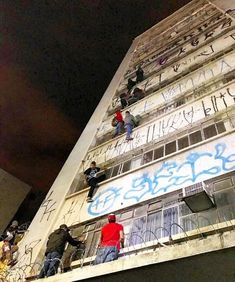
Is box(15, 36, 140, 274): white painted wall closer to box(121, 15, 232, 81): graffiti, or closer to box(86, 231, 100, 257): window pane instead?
box(86, 231, 100, 257): window pane

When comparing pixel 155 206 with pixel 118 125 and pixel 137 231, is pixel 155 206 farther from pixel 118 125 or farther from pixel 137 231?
pixel 118 125

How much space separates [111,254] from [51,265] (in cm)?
190

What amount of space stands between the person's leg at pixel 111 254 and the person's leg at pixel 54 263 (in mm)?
1689

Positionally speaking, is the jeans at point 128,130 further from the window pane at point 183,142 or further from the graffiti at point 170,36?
the graffiti at point 170,36

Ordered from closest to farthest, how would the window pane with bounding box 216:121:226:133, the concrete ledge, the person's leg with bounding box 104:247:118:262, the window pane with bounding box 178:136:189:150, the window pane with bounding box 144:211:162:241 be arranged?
1. the concrete ledge
2. the person's leg with bounding box 104:247:118:262
3. the window pane with bounding box 144:211:162:241
4. the window pane with bounding box 216:121:226:133
5. the window pane with bounding box 178:136:189:150

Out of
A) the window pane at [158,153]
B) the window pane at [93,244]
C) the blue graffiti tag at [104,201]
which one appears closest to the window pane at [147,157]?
the window pane at [158,153]

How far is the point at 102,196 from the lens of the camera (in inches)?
381

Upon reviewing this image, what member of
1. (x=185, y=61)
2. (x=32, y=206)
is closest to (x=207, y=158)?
(x=185, y=61)

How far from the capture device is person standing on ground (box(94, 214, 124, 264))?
6.09 metres

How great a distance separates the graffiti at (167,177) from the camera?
746 centimetres

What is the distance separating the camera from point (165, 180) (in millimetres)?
8266

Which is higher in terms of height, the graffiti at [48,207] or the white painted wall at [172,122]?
the white painted wall at [172,122]

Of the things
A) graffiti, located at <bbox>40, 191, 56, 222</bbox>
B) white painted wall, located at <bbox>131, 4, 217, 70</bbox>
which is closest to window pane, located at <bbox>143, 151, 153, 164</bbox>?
graffiti, located at <bbox>40, 191, 56, 222</bbox>

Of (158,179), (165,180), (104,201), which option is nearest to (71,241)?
(104,201)
